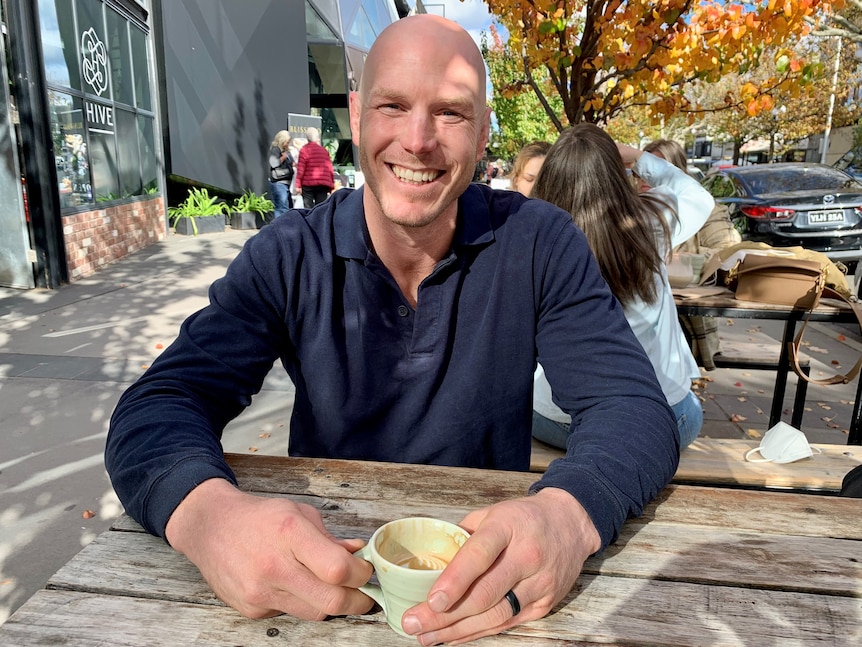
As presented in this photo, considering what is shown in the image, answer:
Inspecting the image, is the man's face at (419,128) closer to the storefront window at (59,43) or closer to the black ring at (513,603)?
the black ring at (513,603)

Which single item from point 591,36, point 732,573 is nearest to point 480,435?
point 732,573

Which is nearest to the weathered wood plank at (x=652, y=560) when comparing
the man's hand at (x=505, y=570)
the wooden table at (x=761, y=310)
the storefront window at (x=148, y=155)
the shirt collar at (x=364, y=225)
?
the man's hand at (x=505, y=570)

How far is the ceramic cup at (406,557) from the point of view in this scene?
94 centimetres

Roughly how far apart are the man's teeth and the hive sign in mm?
Answer: 8494

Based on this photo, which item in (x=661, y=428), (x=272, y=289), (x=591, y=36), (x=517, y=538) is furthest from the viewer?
(x=591, y=36)

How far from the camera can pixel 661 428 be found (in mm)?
1443

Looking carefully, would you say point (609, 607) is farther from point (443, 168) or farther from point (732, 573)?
point (443, 168)

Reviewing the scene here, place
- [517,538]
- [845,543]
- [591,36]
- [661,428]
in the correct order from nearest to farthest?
1. [517,538]
2. [845,543]
3. [661,428]
4. [591,36]

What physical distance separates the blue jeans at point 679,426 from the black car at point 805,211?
5971 mm

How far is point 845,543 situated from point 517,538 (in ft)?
2.19

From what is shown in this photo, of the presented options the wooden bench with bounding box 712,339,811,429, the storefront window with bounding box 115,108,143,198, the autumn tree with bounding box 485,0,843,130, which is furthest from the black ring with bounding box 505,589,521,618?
the storefront window with bounding box 115,108,143,198

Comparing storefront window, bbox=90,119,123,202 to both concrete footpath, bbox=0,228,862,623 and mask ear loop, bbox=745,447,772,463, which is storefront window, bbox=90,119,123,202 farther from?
mask ear loop, bbox=745,447,772,463

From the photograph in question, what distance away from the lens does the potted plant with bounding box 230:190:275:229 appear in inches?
541

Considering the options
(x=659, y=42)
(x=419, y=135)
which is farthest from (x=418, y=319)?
Answer: (x=659, y=42)
